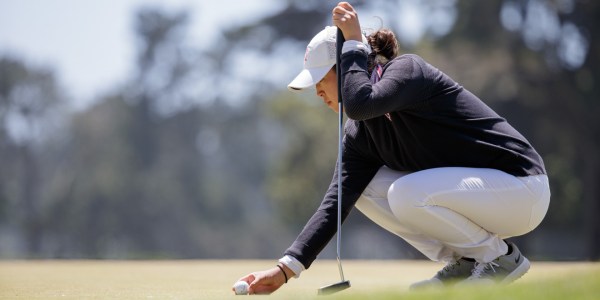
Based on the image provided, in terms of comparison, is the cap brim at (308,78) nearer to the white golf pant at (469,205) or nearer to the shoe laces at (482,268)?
the white golf pant at (469,205)

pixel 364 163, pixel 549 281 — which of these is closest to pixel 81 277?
pixel 364 163

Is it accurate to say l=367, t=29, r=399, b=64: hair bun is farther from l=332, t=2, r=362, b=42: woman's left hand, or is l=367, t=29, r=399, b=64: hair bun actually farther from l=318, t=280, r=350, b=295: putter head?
l=318, t=280, r=350, b=295: putter head

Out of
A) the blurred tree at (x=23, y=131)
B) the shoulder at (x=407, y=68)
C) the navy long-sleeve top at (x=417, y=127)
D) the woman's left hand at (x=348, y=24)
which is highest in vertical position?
the woman's left hand at (x=348, y=24)

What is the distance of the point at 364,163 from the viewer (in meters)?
5.00

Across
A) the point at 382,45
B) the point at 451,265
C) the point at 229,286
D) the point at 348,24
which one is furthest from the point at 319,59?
the point at 229,286

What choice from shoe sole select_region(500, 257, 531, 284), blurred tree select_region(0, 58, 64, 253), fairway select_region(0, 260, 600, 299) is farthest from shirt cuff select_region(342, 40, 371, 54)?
blurred tree select_region(0, 58, 64, 253)

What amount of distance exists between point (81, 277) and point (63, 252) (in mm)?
43588

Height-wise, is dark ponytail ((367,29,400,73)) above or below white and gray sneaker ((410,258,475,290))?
above

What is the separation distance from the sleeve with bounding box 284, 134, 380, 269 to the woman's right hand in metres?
0.11

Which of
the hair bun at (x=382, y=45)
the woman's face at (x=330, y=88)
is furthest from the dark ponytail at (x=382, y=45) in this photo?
the woman's face at (x=330, y=88)

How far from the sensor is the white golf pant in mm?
4586

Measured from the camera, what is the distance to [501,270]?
470cm

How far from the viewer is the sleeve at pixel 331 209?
4719 millimetres

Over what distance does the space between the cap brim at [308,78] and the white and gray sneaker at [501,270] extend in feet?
3.85
